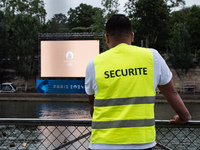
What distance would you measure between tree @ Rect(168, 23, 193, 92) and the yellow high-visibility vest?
85.1 ft

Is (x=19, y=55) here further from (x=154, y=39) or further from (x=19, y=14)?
(x=154, y=39)

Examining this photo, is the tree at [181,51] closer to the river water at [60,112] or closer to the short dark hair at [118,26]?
the river water at [60,112]

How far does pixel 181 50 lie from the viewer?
2695 centimetres

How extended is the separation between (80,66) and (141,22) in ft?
18.6

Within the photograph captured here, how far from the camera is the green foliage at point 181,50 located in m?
27.0

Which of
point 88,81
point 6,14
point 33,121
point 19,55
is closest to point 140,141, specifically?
point 88,81

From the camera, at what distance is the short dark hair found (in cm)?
154

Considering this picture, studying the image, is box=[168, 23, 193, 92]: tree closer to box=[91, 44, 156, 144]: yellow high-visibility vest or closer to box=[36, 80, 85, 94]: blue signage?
box=[36, 80, 85, 94]: blue signage

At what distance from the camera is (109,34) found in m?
1.59

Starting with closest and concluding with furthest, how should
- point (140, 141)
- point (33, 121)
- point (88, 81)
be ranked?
point (140, 141), point (88, 81), point (33, 121)

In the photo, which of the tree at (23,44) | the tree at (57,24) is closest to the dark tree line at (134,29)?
the tree at (23,44)

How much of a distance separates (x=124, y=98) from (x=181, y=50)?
26.2 metres

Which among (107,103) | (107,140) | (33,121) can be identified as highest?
(107,103)

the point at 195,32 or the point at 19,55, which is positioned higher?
the point at 195,32
